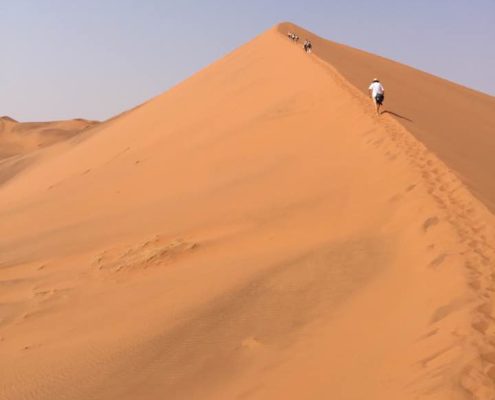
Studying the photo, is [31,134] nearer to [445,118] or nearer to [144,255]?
[445,118]

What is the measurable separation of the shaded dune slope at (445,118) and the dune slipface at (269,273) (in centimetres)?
21

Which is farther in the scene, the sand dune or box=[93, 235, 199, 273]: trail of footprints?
the sand dune

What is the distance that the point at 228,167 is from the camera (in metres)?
10.3

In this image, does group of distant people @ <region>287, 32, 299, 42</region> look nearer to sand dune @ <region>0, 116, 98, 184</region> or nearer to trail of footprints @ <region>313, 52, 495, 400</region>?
trail of footprints @ <region>313, 52, 495, 400</region>

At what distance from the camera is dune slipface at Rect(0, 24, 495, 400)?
14.0 feet

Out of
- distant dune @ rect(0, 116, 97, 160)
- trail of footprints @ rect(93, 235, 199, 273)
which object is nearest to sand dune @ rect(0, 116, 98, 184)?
distant dune @ rect(0, 116, 97, 160)

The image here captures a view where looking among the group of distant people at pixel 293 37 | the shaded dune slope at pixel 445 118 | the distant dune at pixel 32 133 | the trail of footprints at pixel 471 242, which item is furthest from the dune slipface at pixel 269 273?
the distant dune at pixel 32 133

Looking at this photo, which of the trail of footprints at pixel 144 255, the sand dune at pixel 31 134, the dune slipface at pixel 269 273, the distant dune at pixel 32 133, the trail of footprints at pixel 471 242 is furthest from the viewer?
the distant dune at pixel 32 133

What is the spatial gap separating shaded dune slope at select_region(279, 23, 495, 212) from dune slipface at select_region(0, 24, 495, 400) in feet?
0.69

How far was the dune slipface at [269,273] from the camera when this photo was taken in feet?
14.0

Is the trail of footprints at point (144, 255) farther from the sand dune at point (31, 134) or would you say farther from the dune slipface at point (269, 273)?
the sand dune at point (31, 134)

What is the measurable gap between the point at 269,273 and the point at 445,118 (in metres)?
9.11

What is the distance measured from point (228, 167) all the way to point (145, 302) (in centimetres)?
468

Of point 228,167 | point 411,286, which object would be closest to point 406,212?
point 411,286
